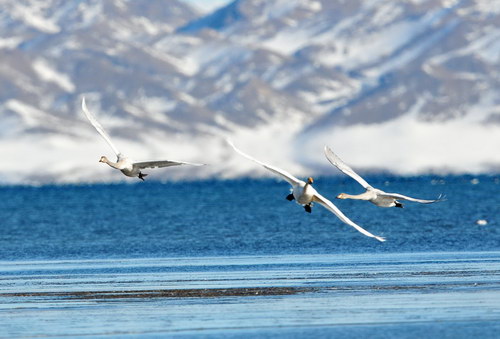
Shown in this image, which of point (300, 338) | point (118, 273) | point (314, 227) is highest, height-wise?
point (314, 227)

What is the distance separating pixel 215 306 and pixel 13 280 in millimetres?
10703

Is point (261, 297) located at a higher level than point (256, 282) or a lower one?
lower

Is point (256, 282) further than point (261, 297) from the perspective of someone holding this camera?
Yes

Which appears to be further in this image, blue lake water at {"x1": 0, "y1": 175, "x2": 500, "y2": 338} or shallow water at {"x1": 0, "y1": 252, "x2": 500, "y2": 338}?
blue lake water at {"x1": 0, "y1": 175, "x2": 500, "y2": 338}

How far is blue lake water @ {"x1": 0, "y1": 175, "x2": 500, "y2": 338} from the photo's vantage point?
27156 mm

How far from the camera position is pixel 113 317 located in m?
28.9

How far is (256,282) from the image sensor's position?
35969 mm

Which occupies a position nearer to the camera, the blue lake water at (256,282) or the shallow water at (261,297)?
the shallow water at (261,297)

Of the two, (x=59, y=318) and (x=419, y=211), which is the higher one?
(x=419, y=211)

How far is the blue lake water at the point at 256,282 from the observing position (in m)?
27.2

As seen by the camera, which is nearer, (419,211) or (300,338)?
(300,338)

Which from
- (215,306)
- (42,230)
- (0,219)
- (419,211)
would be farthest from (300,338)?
(0,219)

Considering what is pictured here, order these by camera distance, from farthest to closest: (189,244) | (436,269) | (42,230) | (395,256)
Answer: (42,230), (189,244), (395,256), (436,269)

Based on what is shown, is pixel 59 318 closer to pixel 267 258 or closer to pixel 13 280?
pixel 13 280
